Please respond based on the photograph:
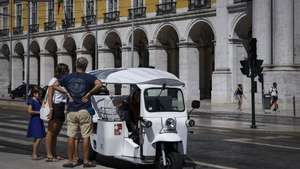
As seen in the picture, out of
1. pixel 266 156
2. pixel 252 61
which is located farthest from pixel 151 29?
pixel 266 156

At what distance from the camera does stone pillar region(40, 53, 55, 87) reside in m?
70.2

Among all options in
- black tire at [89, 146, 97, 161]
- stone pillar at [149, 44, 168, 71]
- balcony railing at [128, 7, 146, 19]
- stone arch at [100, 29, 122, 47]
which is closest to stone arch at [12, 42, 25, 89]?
stone arch at [100, 29, 122, 47]

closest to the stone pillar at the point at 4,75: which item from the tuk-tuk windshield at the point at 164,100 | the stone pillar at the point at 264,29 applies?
the stone pillar at the point at 264,29

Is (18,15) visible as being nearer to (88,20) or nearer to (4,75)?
(4,75)

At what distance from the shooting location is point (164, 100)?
37.9ft

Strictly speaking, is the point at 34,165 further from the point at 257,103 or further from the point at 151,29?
the point at 151,29

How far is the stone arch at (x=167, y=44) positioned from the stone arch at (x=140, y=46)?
1873mm

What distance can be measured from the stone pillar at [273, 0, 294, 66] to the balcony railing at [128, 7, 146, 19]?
16420mm

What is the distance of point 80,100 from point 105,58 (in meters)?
49.5

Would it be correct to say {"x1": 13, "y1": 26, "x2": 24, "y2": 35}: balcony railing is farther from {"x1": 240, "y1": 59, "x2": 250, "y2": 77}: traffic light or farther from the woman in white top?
the woman in white top

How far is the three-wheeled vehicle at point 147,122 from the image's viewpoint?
11.0 meters

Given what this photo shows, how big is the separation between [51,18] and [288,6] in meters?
34.6

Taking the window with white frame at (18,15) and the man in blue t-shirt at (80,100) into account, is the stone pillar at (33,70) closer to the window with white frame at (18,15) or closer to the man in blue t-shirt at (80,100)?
the window with white frame at (18,15)

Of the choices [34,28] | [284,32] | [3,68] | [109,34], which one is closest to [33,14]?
[34,28]
